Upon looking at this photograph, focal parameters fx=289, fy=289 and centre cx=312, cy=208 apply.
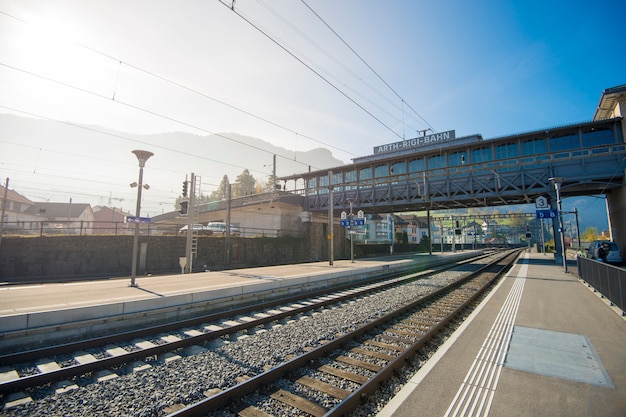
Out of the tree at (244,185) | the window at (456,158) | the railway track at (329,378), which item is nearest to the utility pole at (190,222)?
the railway track at (329,378)

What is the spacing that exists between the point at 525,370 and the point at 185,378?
5.54 metres

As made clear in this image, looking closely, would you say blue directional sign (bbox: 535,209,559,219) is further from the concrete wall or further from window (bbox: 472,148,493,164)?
the concrete wall

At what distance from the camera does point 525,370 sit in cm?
471

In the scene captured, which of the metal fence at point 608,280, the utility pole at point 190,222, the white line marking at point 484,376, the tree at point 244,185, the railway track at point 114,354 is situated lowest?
the railway track at point 114,354

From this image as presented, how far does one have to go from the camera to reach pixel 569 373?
459 cm

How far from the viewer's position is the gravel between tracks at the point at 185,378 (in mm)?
3863

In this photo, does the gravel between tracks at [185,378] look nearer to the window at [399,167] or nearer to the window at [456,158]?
the window at [456,158]

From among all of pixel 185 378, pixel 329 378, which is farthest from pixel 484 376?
pixel 185 378

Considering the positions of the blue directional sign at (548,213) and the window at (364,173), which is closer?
the blue directional sign at (548,213)

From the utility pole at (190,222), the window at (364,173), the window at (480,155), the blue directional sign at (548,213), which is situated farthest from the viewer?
the window at (364,173)

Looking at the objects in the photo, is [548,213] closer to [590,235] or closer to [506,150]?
[506,150]

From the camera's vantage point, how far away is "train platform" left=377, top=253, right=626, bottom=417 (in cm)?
364

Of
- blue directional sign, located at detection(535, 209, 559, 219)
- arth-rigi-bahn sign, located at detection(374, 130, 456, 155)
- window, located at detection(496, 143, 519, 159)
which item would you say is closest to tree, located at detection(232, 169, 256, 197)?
arth-rigi-bahn sign, located at detection(374, 130, 456, 155)

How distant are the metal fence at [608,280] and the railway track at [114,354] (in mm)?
8512
